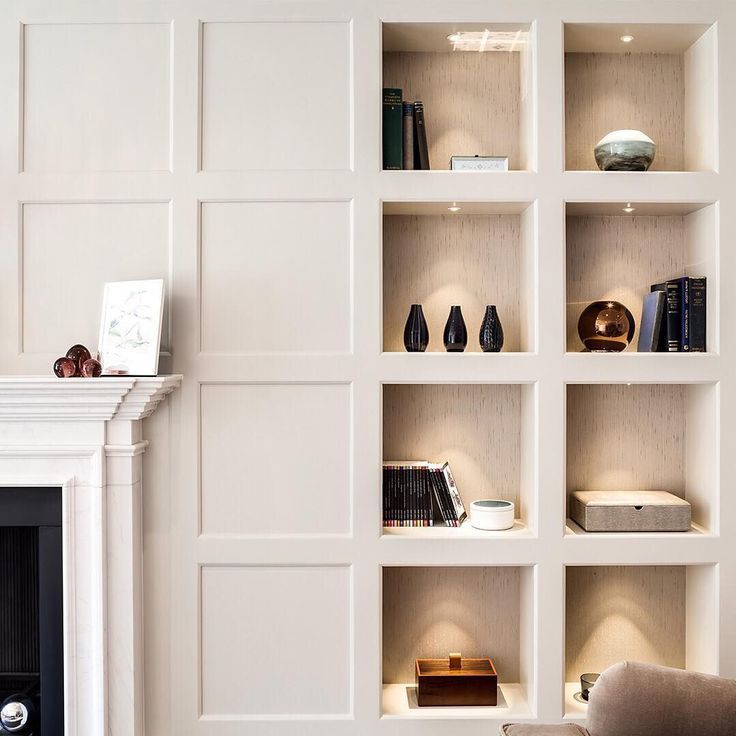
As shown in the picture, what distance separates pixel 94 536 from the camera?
2.07 metres

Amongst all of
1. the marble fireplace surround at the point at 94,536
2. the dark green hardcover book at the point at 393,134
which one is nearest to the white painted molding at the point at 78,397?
the marble fireplace surround at the point at 94,536

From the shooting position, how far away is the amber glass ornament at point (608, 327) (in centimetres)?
225

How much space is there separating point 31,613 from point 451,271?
68.4 inches

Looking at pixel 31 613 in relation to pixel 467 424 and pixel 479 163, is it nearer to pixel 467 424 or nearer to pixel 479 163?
pixel 467 424

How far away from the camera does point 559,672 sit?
85.1 inches

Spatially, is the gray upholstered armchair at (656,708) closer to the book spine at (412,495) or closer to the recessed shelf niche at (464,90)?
the book spine at (412,495)

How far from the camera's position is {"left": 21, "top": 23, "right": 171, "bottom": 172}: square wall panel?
2.17 meters

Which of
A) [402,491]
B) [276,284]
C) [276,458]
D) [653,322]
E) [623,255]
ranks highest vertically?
[623,255]

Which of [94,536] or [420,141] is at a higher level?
[420,141]

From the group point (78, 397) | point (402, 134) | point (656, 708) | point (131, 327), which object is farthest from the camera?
point (402, 134)

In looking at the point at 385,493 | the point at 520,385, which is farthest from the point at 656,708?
the point at 520,385

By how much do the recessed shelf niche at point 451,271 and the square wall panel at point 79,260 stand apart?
732mm

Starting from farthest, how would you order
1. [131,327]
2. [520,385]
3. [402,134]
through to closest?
[520,385] → [402,134] → [131,327]

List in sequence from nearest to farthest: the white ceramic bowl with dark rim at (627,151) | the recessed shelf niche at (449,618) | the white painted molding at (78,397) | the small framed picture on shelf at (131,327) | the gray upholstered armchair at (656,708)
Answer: the gray upholstered armchair at (656,708), the white painted molding at (78,397), the small framed picture on shelf at (131,327), the white ceramic bowl with dark rim at (627,151), the recessed shelf niche at (449,618)
